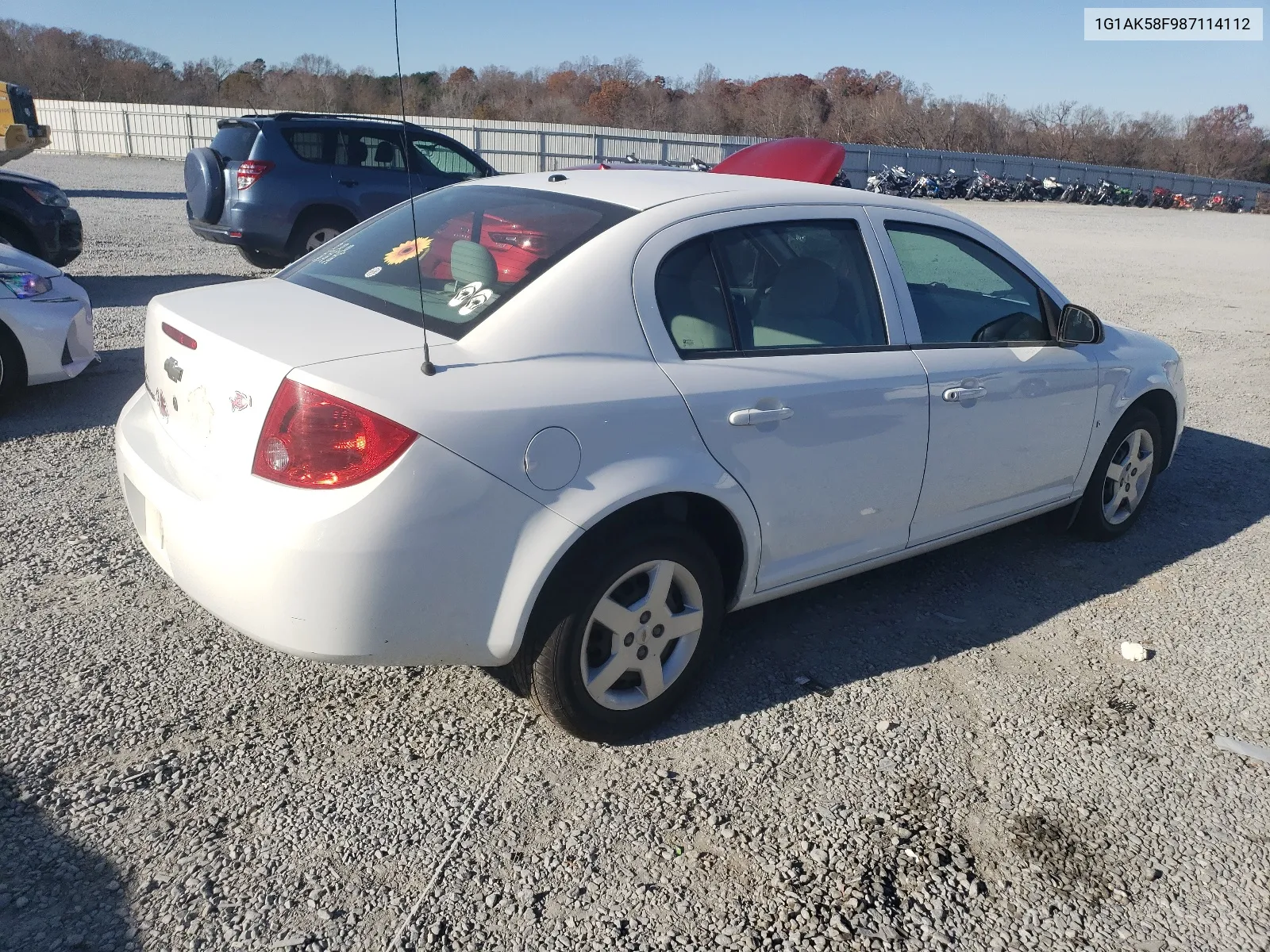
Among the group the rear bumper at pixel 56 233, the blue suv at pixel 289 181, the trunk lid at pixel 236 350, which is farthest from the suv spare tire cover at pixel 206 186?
the trunk lid at pixel 236 350

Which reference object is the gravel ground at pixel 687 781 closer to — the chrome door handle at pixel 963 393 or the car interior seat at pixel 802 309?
the chrome door handle at pixel 963 393

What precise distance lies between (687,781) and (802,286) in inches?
66.3

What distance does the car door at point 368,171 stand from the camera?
35.8 ft

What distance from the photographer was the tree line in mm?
48719

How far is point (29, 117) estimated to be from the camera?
1722cm

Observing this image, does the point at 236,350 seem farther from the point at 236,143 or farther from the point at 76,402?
the point at 236,143

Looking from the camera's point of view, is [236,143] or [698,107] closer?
[236,143]

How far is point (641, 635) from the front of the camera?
3.00 metres

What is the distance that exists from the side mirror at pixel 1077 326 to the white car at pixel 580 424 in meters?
0.13

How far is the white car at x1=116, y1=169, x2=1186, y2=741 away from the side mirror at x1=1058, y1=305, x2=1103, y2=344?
0.13 meters

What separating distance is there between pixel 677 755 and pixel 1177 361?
3.54 meters

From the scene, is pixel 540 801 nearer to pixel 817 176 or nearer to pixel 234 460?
pixel 234 460

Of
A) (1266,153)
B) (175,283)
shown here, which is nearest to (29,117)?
(175,283)

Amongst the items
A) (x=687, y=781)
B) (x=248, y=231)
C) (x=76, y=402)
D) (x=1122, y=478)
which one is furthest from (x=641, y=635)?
(x=248, y=231)
